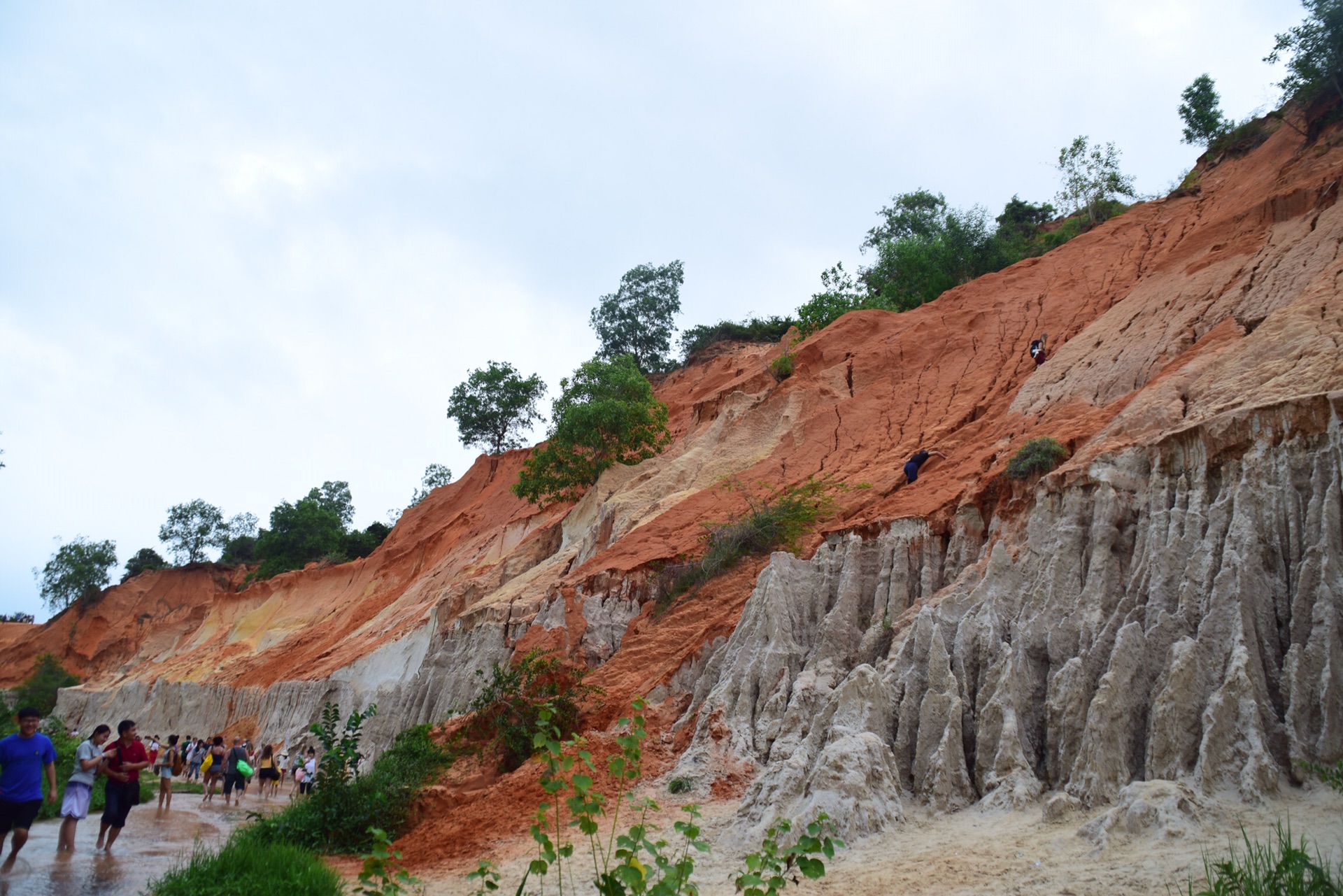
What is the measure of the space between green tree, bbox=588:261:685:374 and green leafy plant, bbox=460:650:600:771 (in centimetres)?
3419

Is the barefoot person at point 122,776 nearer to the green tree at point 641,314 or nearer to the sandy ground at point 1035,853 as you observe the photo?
the sandy ground at point 1035,853

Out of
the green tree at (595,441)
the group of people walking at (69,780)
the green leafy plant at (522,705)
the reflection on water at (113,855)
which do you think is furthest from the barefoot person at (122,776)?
the green tree at (595,441)

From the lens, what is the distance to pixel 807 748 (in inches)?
396

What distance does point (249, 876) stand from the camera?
8.38 m

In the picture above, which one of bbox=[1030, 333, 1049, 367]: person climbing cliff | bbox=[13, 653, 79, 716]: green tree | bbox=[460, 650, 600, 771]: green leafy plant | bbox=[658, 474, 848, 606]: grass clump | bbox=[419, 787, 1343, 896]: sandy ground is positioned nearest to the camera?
bbox=[419, 787, 1343, 896]: sandy ground

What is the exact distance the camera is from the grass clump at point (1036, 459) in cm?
1246

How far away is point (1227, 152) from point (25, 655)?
60451mm

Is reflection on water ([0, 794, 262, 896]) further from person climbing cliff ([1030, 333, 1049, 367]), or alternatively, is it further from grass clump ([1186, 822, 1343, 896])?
person climbing cliff ([1030, 333, 1049, 367])

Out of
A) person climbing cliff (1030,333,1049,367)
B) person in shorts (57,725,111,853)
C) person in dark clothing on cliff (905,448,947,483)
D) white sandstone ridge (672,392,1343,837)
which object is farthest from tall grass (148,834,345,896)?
person climbing cliff (1030,333,1049,367)

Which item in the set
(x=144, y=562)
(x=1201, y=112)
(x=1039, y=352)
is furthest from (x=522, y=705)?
(x=144, y=562)

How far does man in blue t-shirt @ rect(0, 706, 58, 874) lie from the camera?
8391 millimetres

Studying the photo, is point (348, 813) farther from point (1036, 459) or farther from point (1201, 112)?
point (1201, 112)

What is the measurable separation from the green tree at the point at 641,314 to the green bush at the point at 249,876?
40.1 meters

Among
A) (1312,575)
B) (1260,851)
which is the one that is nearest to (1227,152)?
(1312,575)
